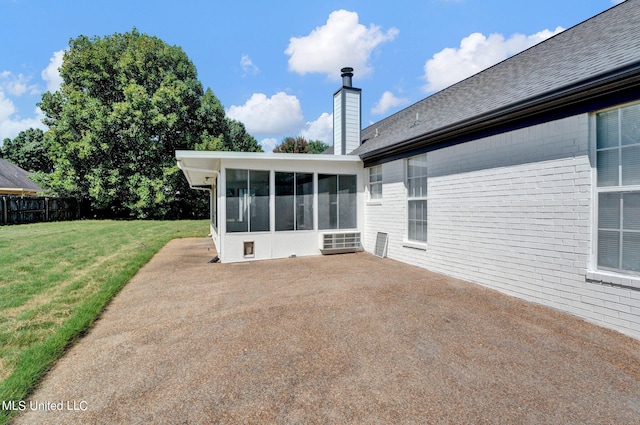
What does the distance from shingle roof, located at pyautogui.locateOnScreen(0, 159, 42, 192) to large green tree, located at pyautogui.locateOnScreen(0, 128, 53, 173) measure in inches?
246

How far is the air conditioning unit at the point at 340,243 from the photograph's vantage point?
29.2ft

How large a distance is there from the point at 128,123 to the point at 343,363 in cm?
2242

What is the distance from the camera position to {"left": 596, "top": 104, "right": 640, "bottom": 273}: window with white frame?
143 inches

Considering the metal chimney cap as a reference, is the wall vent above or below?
below

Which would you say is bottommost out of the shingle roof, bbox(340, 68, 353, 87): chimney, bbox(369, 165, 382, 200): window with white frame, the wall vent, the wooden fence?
the wall vent

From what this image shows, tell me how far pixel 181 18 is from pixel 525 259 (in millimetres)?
11903

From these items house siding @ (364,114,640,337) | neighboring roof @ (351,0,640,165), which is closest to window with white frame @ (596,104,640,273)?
house siding @ (364,114,640,337)

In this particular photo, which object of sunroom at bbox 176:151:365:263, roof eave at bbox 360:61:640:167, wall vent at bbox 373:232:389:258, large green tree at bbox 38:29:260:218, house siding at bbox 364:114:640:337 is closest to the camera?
roof eave at bbox 360:61:640:167

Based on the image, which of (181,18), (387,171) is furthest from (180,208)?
(387,171)

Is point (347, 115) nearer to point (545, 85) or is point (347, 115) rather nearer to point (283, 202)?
point (283, 202)

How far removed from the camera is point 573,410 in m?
2.33

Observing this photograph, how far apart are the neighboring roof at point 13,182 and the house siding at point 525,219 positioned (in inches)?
1140

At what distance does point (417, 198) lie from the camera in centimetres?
738

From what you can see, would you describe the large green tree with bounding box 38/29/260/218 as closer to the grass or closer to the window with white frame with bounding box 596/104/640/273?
the grass
